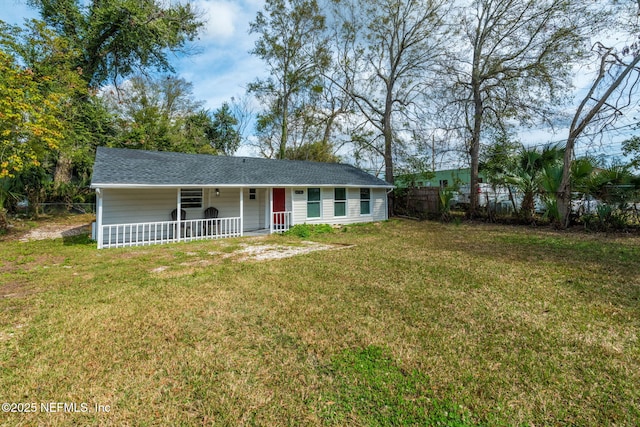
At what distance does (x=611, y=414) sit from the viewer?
6.52 ft

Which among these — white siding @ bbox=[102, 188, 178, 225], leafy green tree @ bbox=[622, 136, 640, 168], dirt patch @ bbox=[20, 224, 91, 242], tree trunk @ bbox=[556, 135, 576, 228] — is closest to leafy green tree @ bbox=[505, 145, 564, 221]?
tree trunk @ bbox=[556, 135, 576, 228]

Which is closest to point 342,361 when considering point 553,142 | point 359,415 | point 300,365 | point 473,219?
point 300,365

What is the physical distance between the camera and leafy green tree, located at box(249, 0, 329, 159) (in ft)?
63.8

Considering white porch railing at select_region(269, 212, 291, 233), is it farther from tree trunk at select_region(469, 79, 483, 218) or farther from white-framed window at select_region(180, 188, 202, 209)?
tree trunk at select_region(469, 79, 483, 218)

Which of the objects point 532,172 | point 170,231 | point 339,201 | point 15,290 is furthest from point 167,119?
point 532,172

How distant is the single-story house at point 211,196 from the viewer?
29.4ft

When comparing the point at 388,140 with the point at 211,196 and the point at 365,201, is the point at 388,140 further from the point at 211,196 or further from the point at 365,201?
the point at 211,196

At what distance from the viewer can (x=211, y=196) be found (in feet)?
36.1

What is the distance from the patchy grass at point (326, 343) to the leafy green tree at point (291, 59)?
17465mm

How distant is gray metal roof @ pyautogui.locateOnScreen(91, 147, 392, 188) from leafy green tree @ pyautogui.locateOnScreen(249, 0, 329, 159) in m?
8.09

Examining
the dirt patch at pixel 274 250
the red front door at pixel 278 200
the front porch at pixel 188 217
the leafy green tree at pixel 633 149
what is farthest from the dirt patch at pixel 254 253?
the leafy green tree at pixel 633 149

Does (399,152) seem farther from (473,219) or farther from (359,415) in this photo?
(359,415)

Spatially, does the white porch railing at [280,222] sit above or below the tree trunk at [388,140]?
below

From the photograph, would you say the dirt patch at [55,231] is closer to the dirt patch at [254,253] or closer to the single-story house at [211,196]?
the single-story house at [211,196]
